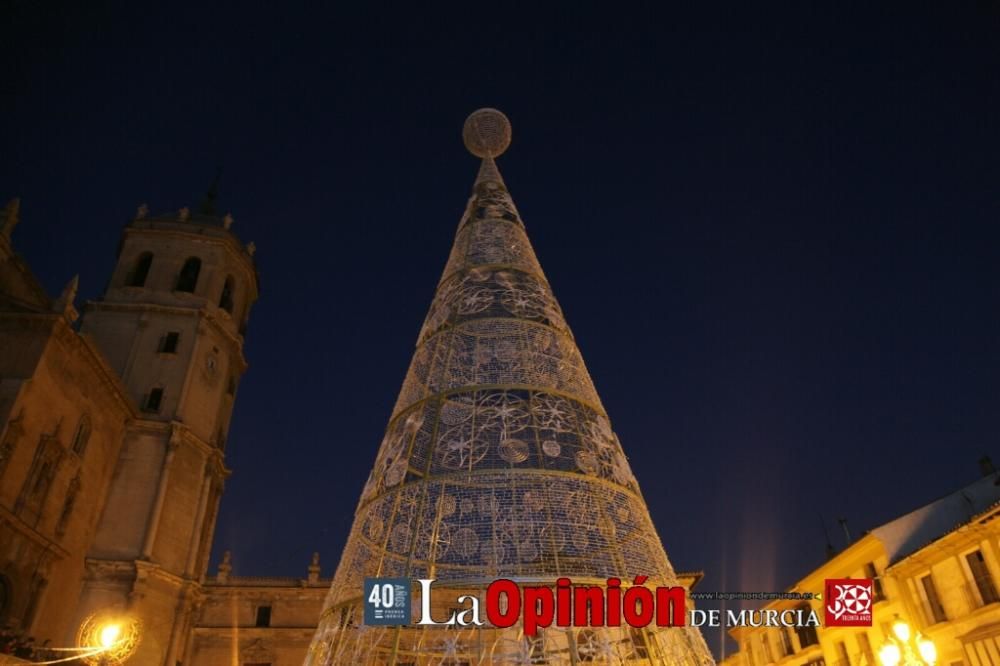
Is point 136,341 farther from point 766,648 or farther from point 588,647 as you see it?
point 766,648

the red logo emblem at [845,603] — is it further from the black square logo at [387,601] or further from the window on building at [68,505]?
the window on building at [68,505]

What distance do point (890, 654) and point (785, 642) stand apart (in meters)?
17.7

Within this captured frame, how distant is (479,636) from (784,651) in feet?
86.4

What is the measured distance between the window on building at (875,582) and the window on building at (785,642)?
718 centimetres

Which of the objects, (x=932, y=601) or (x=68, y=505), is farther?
(x=68, y=505)

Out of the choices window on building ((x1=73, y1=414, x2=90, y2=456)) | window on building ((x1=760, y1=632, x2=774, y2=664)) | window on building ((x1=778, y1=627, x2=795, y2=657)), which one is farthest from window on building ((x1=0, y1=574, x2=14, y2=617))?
window on building ((x1=760, y1=632, x2=774, y2=664))

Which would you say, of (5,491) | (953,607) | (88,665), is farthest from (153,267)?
(953,607)

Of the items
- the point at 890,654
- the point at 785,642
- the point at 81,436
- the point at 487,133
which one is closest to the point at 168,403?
the point at 81,436

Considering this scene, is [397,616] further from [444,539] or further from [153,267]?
[153,267]

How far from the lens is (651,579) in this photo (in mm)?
7375

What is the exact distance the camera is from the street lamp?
35.4ft

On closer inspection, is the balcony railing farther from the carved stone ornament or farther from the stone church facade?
the carved stone ornament

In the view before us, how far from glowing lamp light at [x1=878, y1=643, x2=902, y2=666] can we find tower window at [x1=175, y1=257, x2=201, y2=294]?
28.5 metres

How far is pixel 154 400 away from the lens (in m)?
25.7
